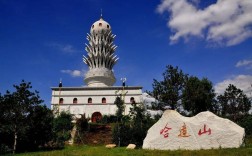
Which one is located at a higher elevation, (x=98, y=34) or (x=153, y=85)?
(x=98, y=34)

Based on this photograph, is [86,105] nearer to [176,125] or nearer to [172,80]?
[172,80]

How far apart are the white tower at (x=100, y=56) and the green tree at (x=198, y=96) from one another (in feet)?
60.7

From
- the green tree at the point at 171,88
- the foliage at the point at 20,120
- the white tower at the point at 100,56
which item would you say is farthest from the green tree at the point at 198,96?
the white tower at the point at 100,56

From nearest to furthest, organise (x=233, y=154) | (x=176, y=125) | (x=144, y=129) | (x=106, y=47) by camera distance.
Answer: (x=233, y=154) < (x=176, y=125) < (x=144, y=129) < (x=106, y=47)

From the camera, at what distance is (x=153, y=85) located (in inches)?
1298

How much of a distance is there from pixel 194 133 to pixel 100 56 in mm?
37636

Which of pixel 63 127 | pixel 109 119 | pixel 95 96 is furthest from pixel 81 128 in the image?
pixel 95 96

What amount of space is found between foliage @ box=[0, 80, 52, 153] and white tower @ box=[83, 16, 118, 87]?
27.2 meters

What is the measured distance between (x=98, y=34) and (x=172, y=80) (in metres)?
25.8

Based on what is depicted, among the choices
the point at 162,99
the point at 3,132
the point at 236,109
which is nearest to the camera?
the point at 3,132

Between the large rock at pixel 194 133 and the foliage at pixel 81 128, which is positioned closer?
the large rock at pixel 194 133

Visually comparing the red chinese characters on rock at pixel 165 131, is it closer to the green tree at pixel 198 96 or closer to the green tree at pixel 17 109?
the green tree at pixel 17 109

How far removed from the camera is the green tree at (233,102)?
38.6 metres

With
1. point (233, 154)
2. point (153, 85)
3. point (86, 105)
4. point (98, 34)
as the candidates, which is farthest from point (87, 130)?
point (98, 34)
